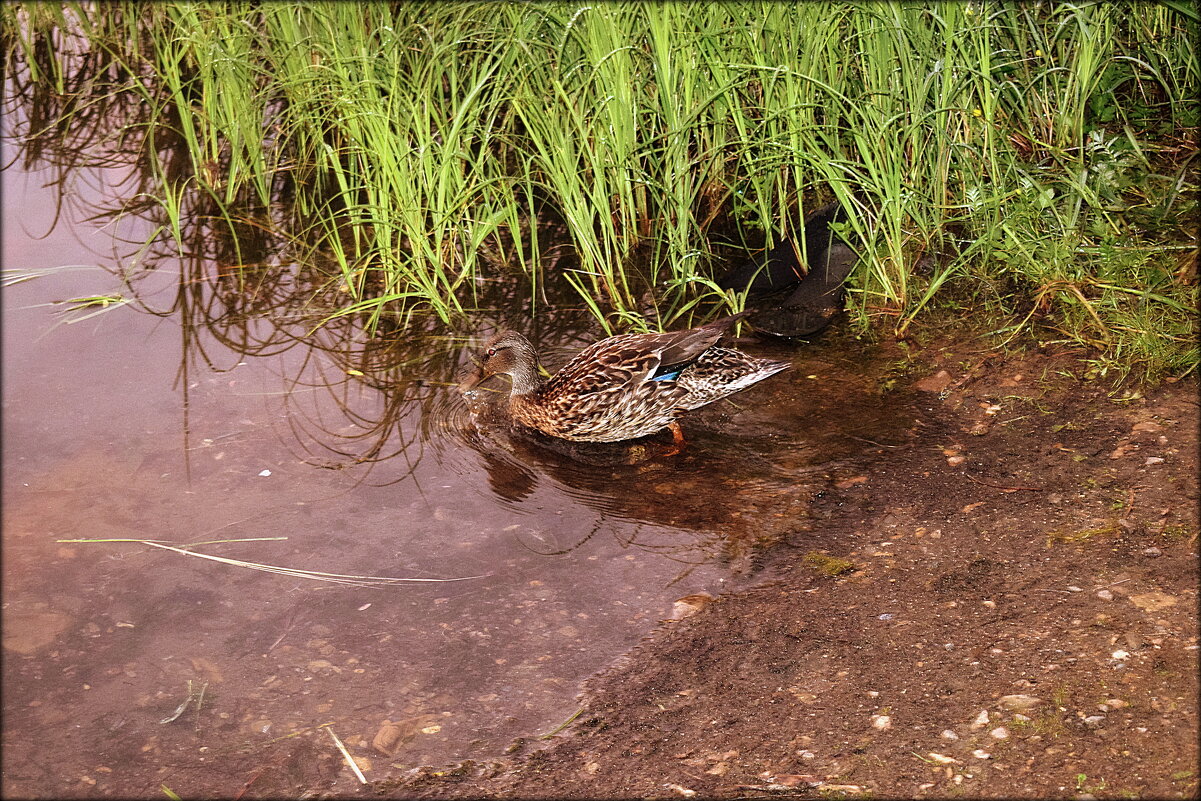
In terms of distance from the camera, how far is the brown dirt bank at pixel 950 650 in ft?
9.30

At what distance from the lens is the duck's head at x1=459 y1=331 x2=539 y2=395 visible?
5004mm

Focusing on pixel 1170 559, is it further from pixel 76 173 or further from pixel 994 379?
pixel 76 173

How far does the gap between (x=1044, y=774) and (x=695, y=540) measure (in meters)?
1.64

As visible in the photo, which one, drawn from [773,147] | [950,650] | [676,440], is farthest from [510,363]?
[950,650]

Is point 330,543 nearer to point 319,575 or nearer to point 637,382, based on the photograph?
A: point 319,575

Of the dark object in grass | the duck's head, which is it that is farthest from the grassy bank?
the duck's head

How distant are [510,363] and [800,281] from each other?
163cm

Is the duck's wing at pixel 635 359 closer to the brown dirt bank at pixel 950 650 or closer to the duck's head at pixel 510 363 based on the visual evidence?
the duck's head at pixel 510 363

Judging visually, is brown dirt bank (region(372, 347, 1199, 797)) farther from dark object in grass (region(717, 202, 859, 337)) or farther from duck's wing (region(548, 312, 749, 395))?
dark object in grass (region(717, 202, 859, 337))

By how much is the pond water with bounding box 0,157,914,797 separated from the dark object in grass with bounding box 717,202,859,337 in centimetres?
19

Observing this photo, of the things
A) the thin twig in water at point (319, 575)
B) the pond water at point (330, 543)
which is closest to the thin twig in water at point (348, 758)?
the pond water at point (330, 543)

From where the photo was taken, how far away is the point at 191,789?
3045mm

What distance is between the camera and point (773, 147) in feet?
18.5

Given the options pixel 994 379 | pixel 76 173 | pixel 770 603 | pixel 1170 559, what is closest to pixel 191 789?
pixel 770 603
